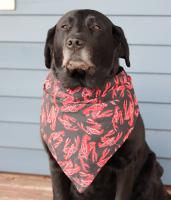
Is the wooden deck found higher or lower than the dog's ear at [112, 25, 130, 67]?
lower

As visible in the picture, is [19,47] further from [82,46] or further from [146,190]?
[146,190]

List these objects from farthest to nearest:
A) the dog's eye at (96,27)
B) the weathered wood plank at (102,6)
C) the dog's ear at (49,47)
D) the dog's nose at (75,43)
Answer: the weathered wood plank at (102,6) < the dog's ear at (49,47) < the dog's eye at (96,27) < the dog's nose at (75,43)

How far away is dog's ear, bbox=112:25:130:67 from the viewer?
199cm

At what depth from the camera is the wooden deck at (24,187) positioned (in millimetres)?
2494

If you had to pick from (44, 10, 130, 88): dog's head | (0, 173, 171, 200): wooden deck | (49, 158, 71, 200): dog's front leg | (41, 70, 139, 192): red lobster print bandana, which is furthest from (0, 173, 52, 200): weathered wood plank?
(44, 10, 130, 88): dog's head

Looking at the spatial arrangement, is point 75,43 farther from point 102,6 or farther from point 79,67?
point 102,6

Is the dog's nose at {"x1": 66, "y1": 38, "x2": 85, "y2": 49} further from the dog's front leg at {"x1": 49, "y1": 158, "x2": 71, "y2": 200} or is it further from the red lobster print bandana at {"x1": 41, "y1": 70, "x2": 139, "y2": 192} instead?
the dog's front leg at {"x1": 49, "y1": 158, "x2": 71, "y2": 200}

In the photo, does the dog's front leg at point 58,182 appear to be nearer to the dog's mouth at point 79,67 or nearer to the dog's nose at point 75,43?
the dog's mouth at point 79,67

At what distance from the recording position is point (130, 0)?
8.05 feet

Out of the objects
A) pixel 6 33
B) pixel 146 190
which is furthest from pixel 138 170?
→ pixel 6 33

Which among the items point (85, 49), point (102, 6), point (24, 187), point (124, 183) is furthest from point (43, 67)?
point (124, 183)

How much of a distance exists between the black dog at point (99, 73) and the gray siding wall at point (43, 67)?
50cm

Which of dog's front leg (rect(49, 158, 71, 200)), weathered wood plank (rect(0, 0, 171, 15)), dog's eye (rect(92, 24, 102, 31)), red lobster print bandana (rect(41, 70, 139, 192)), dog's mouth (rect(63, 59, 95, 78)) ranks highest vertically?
dog's eye (rect(92, 24, 102, 31))

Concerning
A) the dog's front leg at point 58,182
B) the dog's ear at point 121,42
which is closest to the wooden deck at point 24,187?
the dog's front leg at point 58,182
